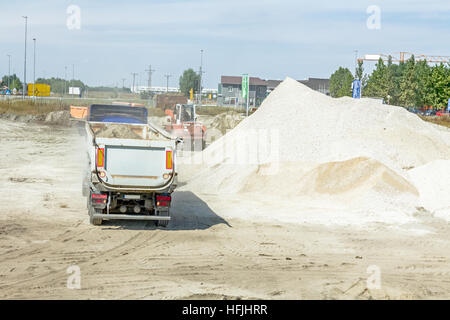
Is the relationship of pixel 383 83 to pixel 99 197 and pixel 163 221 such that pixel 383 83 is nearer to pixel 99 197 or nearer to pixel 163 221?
pixel 163 221

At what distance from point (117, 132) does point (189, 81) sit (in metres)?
125

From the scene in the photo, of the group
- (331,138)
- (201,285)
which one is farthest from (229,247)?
(331,138)

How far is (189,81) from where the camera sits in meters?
139

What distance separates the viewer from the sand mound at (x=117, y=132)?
49.3 feet

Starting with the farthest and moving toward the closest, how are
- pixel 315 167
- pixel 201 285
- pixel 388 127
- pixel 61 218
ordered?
pixel 388 127 < pixel 315 167 < pixel 61 218 < pixel 201 285

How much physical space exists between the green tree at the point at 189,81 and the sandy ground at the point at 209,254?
399 feet

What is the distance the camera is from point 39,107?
189 feet

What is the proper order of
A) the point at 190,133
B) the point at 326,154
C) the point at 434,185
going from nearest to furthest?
the point at 434,185 < the point at 326,154 < the point at 190,133

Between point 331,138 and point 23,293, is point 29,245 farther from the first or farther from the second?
point 331,138

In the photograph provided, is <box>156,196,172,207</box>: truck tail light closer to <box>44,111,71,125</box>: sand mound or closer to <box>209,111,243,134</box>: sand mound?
<box>209,111,243,134</box>: sand mound

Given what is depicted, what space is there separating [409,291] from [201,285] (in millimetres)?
3362
